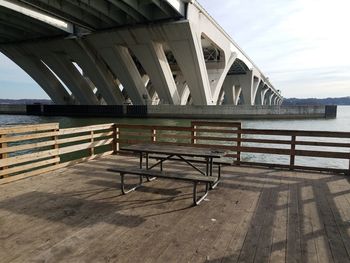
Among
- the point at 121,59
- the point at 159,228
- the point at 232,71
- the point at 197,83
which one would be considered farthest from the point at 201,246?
the point at 232,71

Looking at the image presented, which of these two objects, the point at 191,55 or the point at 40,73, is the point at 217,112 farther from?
the point at 40,73

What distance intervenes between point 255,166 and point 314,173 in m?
1.52

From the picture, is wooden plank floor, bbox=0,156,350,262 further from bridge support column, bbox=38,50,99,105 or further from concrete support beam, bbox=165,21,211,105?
bridge support column, bbox=38,50,99,105

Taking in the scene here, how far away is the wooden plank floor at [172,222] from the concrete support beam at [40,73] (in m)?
48.8

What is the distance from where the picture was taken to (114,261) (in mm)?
3369

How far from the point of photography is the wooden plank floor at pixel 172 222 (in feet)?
11.7

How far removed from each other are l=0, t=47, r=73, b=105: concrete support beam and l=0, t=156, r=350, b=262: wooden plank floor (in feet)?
160

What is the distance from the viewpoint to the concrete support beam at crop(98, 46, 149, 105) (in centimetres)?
4053

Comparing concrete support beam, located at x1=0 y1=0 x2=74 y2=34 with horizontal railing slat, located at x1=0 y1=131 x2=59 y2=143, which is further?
concrete support beam, located at x1=0 y1=0 x2=74 y2=34

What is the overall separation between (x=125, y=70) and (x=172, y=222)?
3912cm

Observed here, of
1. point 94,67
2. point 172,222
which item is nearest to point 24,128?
point 172,222

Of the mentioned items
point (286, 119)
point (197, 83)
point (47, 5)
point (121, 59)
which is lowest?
point (286, 119)

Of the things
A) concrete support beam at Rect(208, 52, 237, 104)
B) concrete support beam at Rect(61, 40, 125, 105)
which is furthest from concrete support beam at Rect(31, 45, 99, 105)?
concrete support beam at Rect(208, 52, 237, 104)

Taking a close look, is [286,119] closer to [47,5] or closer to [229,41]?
[229,41]
